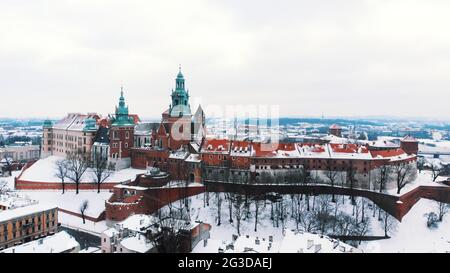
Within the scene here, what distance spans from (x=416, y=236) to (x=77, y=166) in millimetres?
31140

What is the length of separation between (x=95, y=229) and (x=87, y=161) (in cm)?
1190

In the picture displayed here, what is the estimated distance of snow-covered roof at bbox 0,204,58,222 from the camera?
24045mm

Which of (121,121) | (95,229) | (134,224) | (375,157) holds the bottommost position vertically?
(95,229)

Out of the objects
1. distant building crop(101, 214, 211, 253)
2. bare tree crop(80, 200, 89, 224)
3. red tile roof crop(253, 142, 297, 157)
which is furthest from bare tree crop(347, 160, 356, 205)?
bare tree crop(80, 200, 89, 224)

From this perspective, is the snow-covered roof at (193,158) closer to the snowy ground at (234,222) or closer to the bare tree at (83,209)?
the snowy ground at (234,222)

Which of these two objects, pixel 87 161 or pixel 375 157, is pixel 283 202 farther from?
pixel 87 161

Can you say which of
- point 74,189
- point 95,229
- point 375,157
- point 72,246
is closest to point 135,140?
point 74,189

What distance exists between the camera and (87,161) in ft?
125

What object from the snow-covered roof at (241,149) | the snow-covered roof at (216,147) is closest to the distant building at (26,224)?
the snow-covered roof at (216,147)

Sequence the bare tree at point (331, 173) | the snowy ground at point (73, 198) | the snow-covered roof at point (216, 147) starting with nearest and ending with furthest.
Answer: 1. the snowy ground at point (73, 198)
2. the bare tree at point (331, 173)
3. the snow-covered roof at point (216, 147)

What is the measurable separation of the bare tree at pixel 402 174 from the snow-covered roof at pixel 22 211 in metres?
28.9

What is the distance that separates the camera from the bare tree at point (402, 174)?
33.3 m

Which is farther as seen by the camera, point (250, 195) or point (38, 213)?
point (250, 195)

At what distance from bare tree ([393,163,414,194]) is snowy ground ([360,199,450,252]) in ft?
7.60
